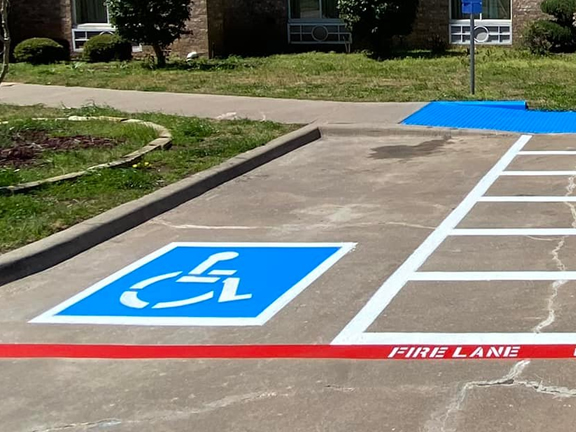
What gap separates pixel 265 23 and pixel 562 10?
777 centimetres

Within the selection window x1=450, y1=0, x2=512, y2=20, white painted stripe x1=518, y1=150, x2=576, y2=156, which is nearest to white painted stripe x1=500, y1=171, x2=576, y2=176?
white painted stripe x1=518, y1=150, x2=576, y2=156

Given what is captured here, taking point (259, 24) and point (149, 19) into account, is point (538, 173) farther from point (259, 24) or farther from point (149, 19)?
point (259, 24)

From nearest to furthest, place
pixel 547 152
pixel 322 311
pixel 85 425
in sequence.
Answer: pixel 85 425
pixel 322 311
pixel 547 152

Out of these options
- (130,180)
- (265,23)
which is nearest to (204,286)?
(130,180)

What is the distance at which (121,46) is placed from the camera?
78.8 feet

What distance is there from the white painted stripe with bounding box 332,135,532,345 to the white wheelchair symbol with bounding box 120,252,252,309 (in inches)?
33.2

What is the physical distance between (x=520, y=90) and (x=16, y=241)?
10.8 meters

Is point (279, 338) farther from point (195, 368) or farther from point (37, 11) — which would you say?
point (37, 11)

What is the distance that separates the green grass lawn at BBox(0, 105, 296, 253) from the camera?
25.0ft

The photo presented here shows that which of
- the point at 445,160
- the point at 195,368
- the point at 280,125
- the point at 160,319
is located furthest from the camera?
the point at 280,125

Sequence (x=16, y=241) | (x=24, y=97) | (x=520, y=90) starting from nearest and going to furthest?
(x=16, y=241) < (x=520, y=90) < (x=24, y=97)

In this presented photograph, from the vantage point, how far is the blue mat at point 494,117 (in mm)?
12648

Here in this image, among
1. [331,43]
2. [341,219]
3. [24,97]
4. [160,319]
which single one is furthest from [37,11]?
[160,319]

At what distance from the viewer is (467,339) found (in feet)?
16.9
